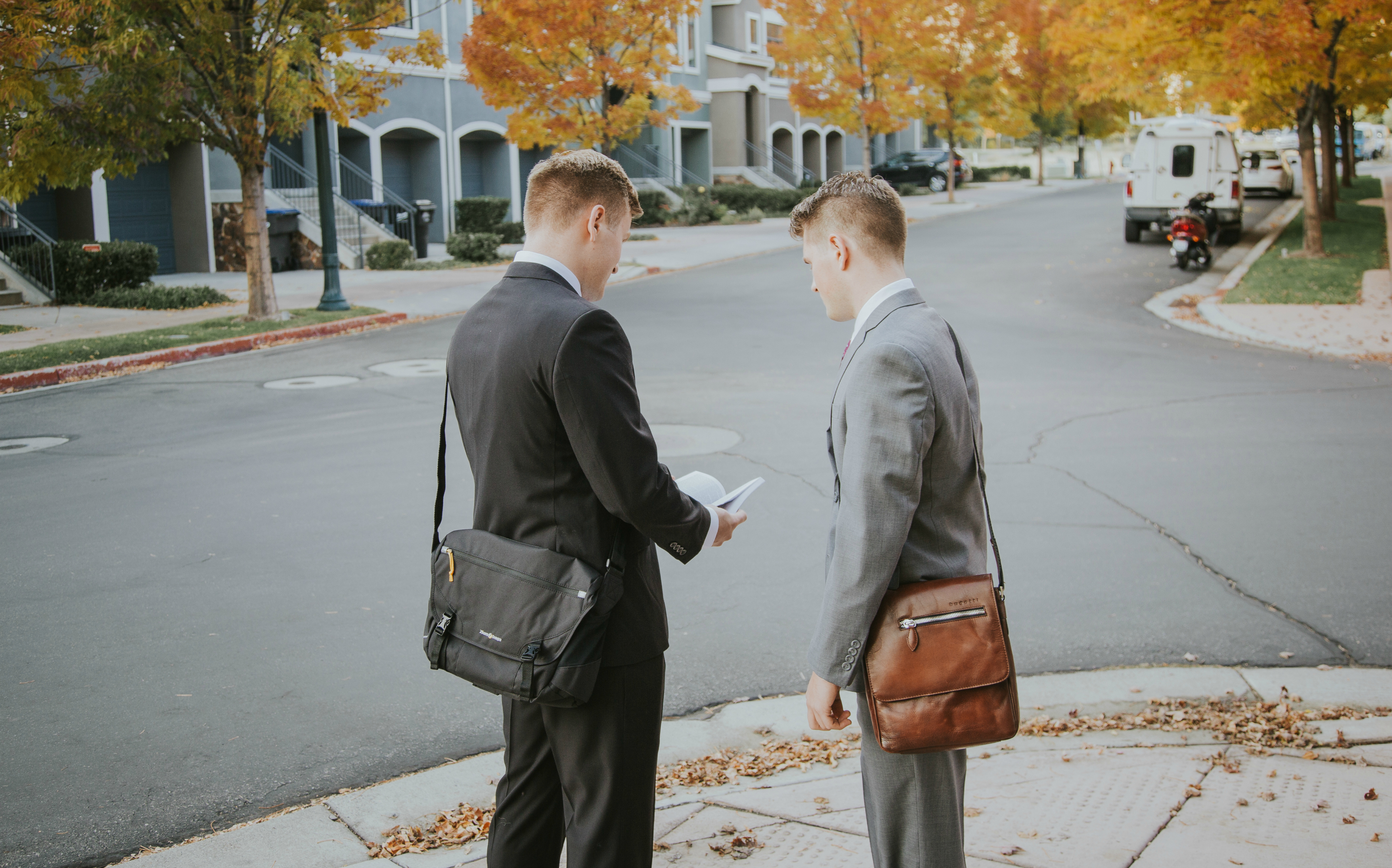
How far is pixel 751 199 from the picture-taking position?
39.6 meters

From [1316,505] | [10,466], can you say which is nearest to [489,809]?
[1316,505]

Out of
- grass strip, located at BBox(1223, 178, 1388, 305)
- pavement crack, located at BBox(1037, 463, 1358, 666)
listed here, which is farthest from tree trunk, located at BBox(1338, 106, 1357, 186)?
pavement crack, located at BBox(1037, 463, 1358, 666)

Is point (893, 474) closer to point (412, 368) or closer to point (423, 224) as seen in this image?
point (412, 368)

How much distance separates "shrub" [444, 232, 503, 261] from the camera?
2464cm

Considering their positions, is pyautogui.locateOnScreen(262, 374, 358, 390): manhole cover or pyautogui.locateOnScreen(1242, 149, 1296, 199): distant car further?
pyautogui.locateOnScreen(1242, 149, 1296, 199): distant car

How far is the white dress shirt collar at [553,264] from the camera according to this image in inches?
107

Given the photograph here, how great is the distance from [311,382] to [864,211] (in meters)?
9.83

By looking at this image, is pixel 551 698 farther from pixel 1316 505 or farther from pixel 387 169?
pixel 387 169

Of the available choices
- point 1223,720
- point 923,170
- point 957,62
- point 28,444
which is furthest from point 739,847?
point 923,170

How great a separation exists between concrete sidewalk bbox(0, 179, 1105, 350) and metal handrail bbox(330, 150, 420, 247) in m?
1.18

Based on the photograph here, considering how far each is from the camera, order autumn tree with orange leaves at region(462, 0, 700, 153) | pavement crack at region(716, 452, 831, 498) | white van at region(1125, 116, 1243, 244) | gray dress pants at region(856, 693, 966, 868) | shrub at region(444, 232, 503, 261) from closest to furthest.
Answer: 1. gray dress pants at region(856, 693, 966, 868)
2. pavement crack at region(716, 452, 831, 498)
3. white van at region(1125, 116, 1243, 244)
4. autumn tree with orange leaves at region(462, 0, 700, 153)
5. shrub at region(444, 232, 503, 261)

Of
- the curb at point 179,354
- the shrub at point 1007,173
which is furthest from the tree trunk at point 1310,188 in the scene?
the shrub at point 1007,173

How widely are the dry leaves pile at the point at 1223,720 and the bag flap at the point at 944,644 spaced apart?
2108 mm

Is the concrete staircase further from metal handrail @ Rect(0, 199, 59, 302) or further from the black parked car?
the black parked car
